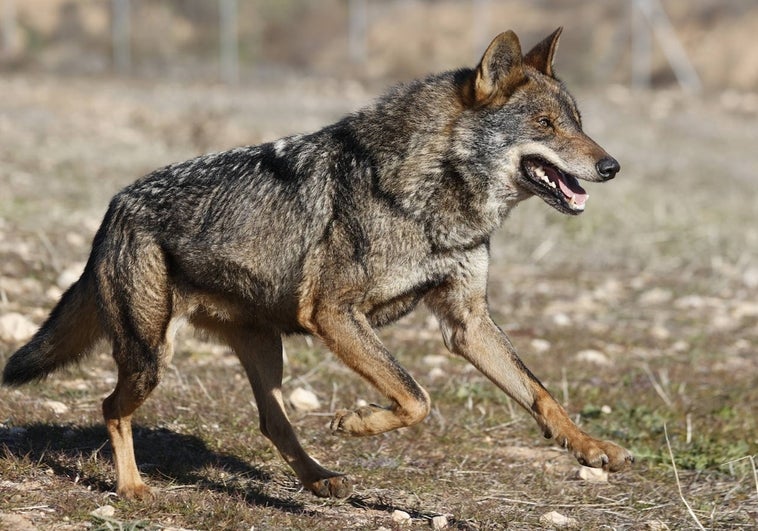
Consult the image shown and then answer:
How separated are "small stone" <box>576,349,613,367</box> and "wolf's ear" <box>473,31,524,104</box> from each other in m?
3.28

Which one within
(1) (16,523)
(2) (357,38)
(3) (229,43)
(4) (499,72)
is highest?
(2) (357,38)

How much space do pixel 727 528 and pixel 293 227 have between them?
2.56m

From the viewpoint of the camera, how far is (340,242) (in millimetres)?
5176

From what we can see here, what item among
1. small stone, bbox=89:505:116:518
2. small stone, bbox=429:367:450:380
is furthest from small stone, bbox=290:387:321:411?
small stone, bbox=89:505:116:518

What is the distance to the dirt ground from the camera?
5082 mm

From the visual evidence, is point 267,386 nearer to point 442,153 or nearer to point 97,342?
point 97,342

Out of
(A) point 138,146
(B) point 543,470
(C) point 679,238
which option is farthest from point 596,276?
(A) point 138,146

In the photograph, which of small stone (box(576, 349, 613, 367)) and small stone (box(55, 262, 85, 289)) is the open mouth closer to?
small stone (box(576, 349, 613, 367))

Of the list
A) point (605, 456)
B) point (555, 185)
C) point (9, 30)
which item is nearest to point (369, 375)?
point (605, 456)

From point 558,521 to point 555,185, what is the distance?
1649 millimetres

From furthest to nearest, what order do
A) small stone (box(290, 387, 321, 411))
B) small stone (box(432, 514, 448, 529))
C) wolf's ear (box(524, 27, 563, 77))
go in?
1. small stone (box(290, 387, 321, 411))
2. wolf's ear (box(524, 27, 563, 77))
3. small stone (box(432, 514, 448, 529))

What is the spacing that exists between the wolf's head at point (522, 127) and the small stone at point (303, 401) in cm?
205

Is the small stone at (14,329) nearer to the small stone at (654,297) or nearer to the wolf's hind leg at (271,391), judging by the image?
the wolf's hind leg at (271,391)

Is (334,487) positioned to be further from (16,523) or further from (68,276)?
(68,276)
